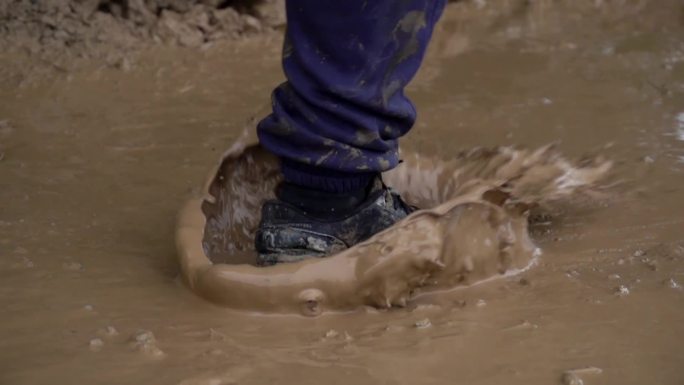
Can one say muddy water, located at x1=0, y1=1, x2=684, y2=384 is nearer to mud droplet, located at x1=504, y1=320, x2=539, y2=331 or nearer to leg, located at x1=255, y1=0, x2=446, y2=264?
mud droplet, located at x1=504, y1=320, x2=539, y2=331

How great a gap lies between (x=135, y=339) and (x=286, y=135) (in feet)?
1.43

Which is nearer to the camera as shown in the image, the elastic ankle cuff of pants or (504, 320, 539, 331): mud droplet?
(504, 320, 539, 331): mud droplet

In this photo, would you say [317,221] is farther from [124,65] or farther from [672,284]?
[124,65]

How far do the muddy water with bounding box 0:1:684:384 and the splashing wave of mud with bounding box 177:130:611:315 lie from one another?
37 millimetres

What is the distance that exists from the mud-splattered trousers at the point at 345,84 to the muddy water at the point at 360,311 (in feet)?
0.87

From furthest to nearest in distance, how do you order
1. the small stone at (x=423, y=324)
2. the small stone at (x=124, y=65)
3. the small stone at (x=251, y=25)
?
the small stone at (x=251, y=25) → the small stone at (x=124, y=65) → the small stone at (x=423, y=324)

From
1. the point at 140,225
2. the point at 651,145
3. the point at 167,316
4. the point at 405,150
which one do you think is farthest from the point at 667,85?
the point at 167,316

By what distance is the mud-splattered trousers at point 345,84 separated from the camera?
1.48 meters

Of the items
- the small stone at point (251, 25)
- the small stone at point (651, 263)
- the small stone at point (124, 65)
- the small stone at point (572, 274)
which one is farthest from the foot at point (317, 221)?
the small stone at point (251, 25)

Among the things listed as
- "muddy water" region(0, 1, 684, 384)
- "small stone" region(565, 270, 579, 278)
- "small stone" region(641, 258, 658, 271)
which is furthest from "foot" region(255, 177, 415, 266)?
"small stone" region(641, 258, 658, 271)

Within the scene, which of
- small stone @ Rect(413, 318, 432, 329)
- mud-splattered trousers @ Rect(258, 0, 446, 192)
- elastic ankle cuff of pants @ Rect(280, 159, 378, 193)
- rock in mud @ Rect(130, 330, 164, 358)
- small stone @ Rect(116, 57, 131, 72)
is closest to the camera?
rock in mud @ Rect(130, 330, 164, 358)

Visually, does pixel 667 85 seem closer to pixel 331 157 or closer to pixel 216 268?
pixel 331 157

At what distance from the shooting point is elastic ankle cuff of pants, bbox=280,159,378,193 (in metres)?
1.58

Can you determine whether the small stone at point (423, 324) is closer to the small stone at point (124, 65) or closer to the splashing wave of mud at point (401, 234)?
the splashing wave of mud at point (401, 234)
